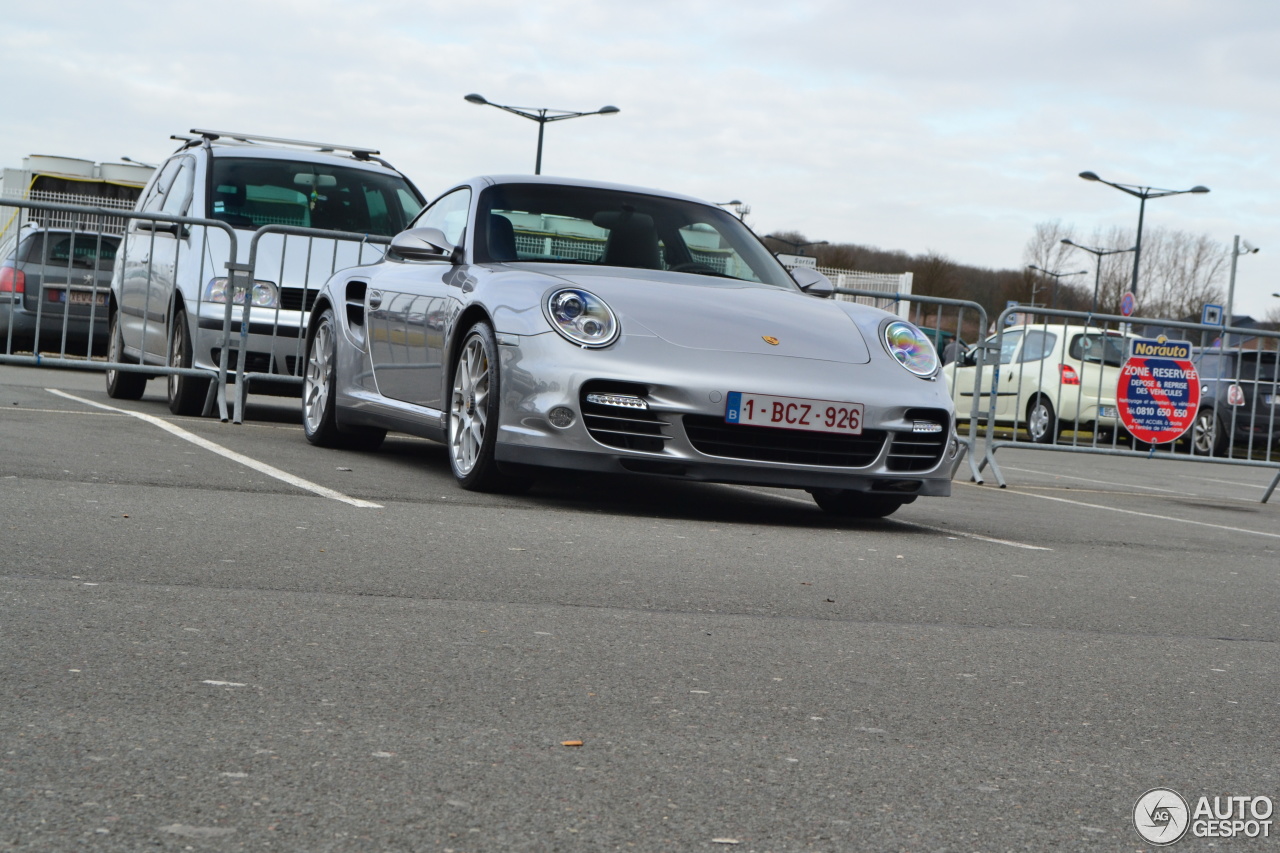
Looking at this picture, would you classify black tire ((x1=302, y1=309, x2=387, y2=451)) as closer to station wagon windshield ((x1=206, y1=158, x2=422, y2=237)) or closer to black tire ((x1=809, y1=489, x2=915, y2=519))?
station wagon windshield ((x1=206, y1=158, x2=422, y2=237))

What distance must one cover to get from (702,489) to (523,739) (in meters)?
5.23

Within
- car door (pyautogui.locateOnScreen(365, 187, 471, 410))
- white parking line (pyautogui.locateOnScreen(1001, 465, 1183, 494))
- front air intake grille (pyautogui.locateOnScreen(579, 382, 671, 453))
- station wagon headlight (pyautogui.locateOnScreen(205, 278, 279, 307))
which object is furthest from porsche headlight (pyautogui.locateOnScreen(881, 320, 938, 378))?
white parking line (pyautogui.locateOnScreen(1001, 465, 1183, 494))

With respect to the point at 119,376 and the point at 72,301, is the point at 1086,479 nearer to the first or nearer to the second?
the point at 119,376

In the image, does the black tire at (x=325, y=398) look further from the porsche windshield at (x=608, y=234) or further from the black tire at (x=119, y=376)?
the black tire at (x=119, y=376)

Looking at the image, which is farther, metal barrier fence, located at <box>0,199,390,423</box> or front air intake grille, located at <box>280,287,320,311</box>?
front air intake grille, located at <box>280,287,320,311</box>

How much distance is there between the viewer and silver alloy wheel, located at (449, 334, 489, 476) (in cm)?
674

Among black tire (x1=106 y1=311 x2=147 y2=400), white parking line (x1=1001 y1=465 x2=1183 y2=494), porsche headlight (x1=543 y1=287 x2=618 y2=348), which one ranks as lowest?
white parking line (x1=1001 y1=465 x2=1183 y2=494)

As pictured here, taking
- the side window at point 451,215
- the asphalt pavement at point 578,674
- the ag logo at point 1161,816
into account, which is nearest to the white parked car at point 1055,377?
the side window at point 451,215

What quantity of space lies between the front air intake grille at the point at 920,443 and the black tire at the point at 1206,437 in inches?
183

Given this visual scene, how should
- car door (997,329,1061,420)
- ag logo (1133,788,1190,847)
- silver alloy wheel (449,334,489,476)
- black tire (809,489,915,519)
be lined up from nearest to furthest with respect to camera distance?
1. ag logo (1133,788,1190,847)
2. silver alloy wheel (449,334,489,476)
3. black tire (809,489,915,519)
4. car door (997,329,1061,420)

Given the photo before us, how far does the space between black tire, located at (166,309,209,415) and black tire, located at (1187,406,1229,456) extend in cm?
662

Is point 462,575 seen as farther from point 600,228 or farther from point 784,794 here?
point 600,228

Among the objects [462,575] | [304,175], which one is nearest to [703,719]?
[462,575]

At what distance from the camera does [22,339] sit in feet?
36.6
